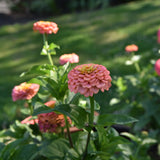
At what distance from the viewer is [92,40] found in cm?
346

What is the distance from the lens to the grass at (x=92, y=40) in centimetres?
274

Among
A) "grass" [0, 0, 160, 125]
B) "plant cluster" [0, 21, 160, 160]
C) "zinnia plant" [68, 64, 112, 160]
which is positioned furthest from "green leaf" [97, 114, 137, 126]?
"grass" [0, 0, 160, 125]

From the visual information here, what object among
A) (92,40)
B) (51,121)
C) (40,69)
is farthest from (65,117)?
(92,40)

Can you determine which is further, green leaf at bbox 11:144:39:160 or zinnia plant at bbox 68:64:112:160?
green leaf at bbox 11:144:39:160

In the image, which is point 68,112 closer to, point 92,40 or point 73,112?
point 73,112

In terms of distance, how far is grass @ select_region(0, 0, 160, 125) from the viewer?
274cm

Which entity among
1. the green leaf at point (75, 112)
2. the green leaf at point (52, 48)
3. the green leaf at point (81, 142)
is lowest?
the green leaf at point (81, 142)

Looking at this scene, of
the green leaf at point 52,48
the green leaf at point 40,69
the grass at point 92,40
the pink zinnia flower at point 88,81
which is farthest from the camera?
the grass at point 92,40

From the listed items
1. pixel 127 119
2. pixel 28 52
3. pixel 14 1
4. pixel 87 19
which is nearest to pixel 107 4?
pixel 87 19

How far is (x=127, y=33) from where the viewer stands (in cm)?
346

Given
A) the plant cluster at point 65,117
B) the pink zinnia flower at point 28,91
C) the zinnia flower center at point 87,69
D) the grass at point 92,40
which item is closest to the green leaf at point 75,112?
the plant cluster at point 65,117

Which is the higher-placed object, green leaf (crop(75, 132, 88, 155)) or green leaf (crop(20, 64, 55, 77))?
green leaf (crop(20, 64, 55, 77))

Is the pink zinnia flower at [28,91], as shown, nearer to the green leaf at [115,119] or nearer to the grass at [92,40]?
the green leaf at [115,119]

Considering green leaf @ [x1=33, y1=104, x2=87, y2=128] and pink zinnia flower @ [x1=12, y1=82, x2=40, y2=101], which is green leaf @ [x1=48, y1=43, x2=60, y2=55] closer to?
pink zinnia flower @ [x1=12, y1=82, x2=40, y2=101]
